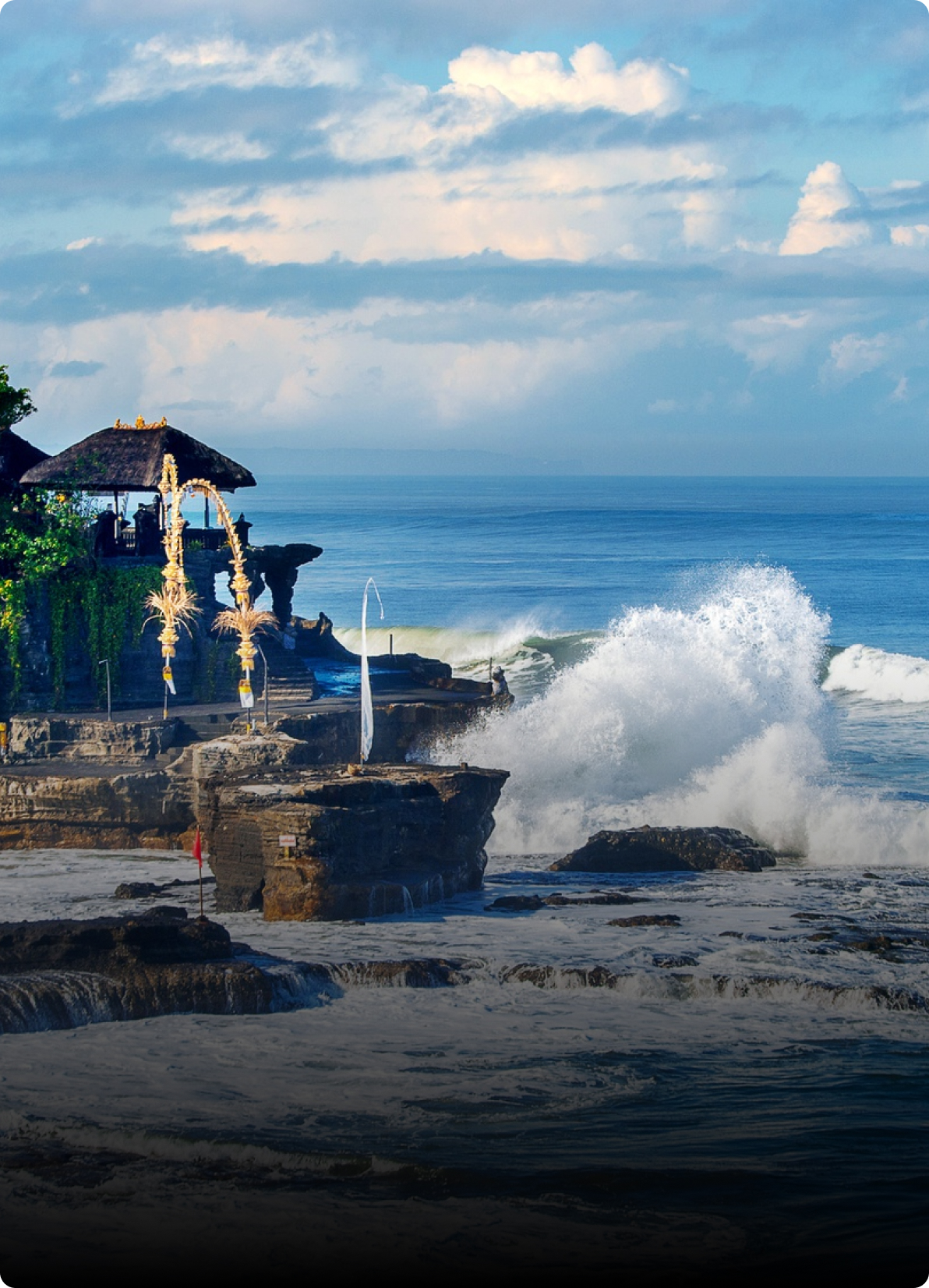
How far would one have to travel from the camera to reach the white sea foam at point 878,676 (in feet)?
155

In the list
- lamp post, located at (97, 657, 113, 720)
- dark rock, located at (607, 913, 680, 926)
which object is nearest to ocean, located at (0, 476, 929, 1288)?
dark rock, located at (607, 913, 680, 926)

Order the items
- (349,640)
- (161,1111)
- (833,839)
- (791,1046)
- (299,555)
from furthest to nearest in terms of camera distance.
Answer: (349,640) → (299,555) → (833,839) → (791,1046) → (161,1111)

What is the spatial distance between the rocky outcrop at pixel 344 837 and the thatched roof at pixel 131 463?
1269 cm

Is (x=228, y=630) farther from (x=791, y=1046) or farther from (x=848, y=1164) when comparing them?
(x=848, y=1164)

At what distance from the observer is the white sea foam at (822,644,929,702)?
47.2 meters

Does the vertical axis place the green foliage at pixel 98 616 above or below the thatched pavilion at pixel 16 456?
below

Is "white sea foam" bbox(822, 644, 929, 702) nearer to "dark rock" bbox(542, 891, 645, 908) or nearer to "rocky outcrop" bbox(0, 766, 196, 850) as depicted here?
"dark rock" bbox(542, 891, 645, 908)

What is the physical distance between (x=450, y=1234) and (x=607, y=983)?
685 centimetres

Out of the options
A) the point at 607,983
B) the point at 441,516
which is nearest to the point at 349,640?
the point at 607,983

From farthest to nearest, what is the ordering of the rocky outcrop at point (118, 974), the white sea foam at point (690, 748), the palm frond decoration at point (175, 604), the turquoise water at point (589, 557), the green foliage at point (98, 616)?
the turquoise water at point (589, 557) < the green foliage at point (98, 616) < the palm frond decoration at point (175, 604) < the white sea foam at point (690, 748) < the rocky outcrop at point (118, 974)

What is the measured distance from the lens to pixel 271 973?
718 inches

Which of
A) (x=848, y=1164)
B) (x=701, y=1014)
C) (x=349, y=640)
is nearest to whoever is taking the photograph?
(x=848, y=1164)

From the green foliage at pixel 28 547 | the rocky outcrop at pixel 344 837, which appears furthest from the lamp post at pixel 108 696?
the rocky outcrop at pixel 344 837

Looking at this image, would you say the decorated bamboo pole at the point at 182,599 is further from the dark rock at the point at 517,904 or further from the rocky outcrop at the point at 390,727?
the dark rock at the point at 517,904
